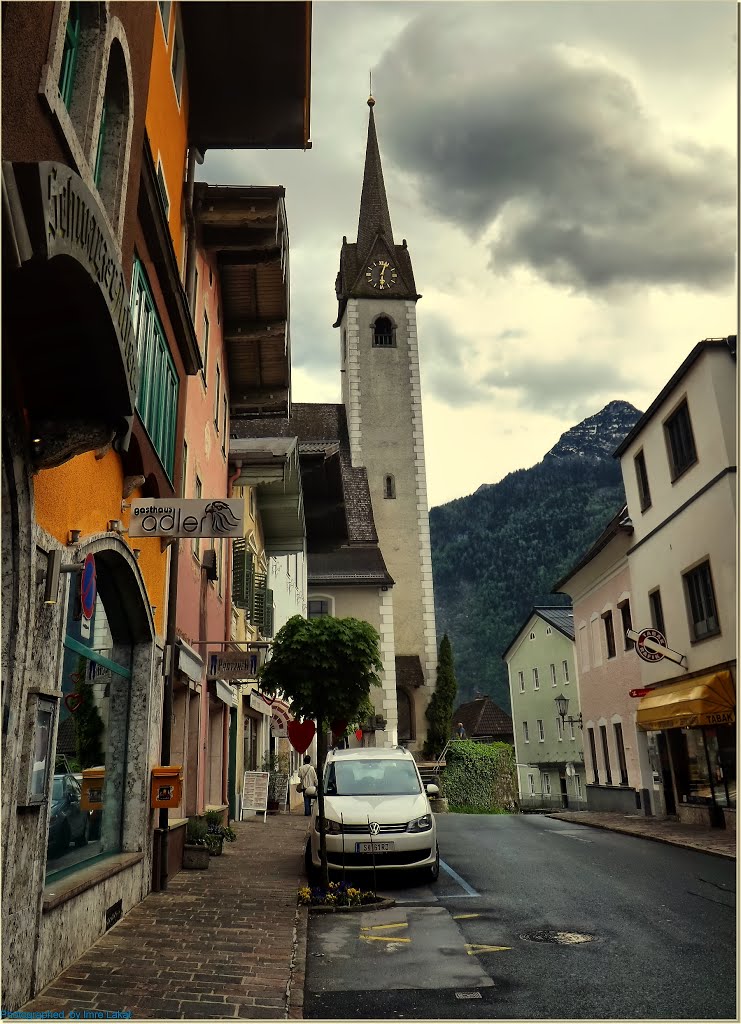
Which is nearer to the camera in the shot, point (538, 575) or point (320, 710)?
point (320, 710)

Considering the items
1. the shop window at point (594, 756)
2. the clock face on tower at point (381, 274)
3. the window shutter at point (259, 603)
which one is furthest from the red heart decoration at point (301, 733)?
the clock face on tower at point (381, 274)

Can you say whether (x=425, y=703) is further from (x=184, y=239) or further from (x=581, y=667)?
(x=184, y=239)

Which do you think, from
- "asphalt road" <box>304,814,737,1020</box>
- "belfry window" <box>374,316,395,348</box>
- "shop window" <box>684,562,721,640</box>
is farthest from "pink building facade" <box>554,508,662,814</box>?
"belfry window" <box>374,316,395,348</box>

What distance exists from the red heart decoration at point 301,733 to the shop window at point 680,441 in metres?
10.5

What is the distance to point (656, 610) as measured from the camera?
22.8 m

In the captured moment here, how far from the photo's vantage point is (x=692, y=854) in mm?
14375

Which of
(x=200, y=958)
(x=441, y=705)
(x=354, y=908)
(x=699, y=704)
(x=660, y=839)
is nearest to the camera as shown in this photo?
(x=200, y=958)

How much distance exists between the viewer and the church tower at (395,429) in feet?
143

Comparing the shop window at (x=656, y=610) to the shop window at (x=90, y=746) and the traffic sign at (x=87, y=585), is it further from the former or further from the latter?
the traffic sign at (x=87, y=585)

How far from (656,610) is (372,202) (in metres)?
42.0

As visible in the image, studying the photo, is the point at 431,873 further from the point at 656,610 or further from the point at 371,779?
the point at 656,610

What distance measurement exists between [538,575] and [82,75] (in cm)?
12385

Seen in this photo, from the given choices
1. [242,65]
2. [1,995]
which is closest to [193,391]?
[242,65]

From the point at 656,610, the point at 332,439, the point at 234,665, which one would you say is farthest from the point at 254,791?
the point at 332,439
